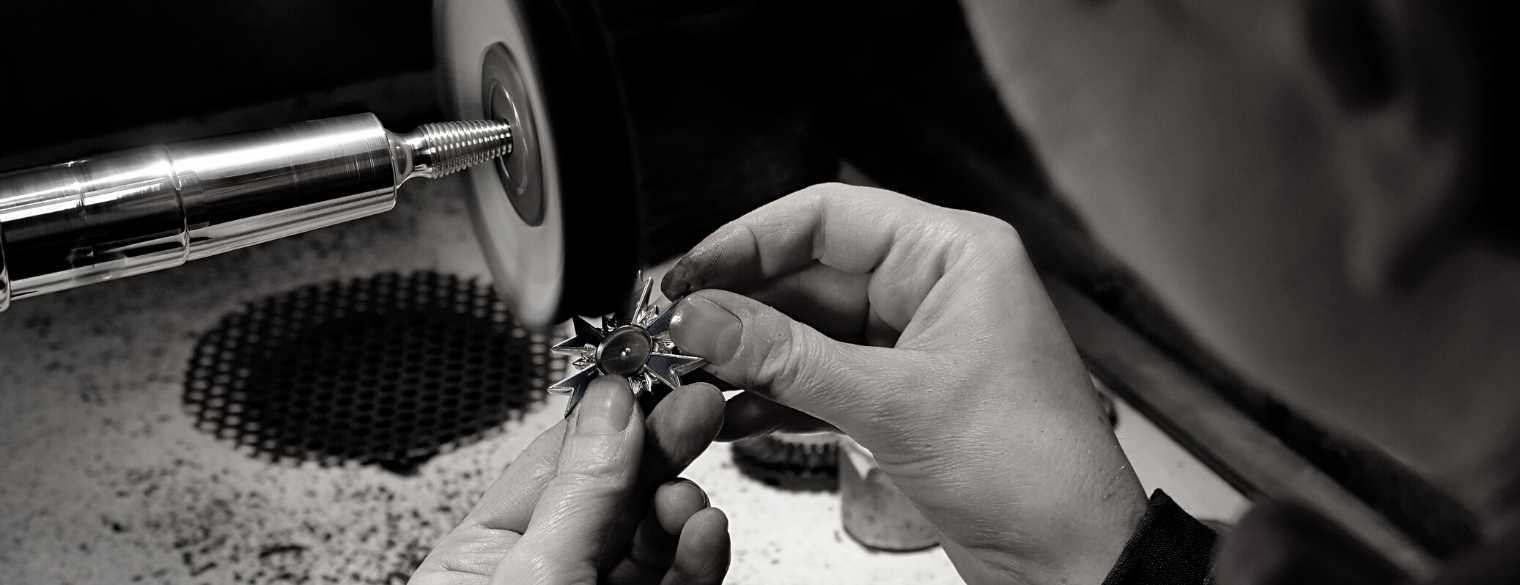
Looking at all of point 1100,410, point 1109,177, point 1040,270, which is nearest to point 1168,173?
point 1109,177

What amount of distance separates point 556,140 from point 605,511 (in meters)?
0.19

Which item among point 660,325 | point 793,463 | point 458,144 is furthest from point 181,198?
point 793,463

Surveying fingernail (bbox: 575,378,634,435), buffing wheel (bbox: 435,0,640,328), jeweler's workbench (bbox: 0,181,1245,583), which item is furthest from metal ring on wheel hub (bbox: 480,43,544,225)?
jeweler's workbench (bbox: 0,181,1245,583)

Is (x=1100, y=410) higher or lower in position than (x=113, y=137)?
higher

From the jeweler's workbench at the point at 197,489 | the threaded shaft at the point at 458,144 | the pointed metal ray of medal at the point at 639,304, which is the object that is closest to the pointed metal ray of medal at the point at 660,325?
the pointed metal ray of medal at the point at 639,304

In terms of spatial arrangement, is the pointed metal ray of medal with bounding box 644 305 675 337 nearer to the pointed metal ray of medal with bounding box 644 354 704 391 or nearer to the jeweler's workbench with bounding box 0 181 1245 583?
the pointed metal ray of medal with bounding box 644 354 704 391

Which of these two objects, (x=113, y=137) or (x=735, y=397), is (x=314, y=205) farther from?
(x=113, y=137)

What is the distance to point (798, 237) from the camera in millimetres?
729

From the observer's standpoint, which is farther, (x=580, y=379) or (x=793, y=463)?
(x=793, y=463)

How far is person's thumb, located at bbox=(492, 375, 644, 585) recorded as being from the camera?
1.89ft

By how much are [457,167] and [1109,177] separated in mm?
511

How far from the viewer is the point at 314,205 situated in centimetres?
61

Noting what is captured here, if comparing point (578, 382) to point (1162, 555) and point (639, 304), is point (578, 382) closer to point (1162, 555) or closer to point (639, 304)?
point (639, 304)

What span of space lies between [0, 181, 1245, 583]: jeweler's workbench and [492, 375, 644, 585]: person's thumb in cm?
27
